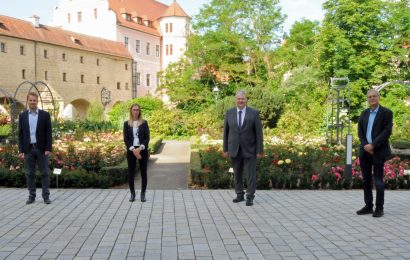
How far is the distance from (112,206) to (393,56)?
25571 mm

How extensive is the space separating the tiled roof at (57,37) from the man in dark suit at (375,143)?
114ft

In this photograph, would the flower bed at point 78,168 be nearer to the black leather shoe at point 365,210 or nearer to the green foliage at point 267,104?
the black leather shoe at point 365,210

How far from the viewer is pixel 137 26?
5438 cm

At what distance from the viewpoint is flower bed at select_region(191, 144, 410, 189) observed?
9.20m

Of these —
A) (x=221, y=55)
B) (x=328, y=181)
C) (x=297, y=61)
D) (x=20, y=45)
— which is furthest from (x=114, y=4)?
(x=328, y=181)

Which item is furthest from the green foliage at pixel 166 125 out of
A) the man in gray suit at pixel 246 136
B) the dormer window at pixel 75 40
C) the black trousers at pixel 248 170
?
the man in gray suit at pixel 246 136

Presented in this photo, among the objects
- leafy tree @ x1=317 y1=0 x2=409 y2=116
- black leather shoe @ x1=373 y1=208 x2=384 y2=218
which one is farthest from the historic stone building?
black leather shoe @ x1=373 y1=208 x2=384 y2=218

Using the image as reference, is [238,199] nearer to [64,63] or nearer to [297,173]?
[297,173]

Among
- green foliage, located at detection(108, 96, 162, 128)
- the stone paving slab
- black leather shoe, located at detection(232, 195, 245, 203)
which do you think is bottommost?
the stone paving slab

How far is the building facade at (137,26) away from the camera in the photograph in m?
51.3

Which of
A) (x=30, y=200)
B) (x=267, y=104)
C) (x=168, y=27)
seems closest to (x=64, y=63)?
(x=168, y=27)

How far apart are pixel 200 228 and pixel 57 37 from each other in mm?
39720

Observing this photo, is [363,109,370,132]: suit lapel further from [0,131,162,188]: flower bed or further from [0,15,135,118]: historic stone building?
[0,15,135,118]: historic stone building

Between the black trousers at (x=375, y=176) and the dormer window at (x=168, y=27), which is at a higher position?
the dormer window at (x=168, y=27)
